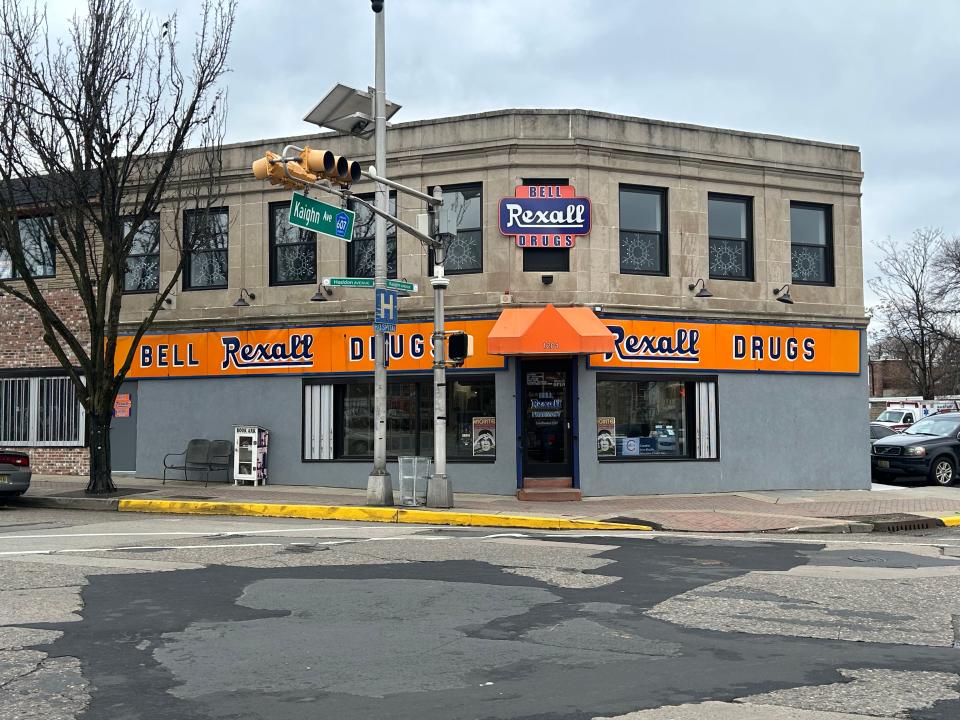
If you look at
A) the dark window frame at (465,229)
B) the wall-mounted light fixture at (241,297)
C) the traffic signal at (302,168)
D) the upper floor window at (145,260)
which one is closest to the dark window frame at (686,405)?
the dark window frame at (465,229)

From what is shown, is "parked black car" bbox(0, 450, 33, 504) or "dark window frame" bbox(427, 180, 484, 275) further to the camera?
"dark window frame" bbox(427, 180, 484, 275)

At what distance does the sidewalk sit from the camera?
597 inches

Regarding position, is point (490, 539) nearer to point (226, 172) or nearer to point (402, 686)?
point (402, 686)

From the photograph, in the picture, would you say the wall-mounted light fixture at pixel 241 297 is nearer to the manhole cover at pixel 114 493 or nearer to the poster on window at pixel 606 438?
the manhole cover at pixel 114 493

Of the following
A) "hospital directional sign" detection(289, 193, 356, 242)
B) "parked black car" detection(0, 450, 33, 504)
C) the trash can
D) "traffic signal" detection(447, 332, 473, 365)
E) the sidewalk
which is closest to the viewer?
"hospital directional sign" detection(289, 193, 356, 242)

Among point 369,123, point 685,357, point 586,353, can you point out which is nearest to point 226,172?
point 369,123

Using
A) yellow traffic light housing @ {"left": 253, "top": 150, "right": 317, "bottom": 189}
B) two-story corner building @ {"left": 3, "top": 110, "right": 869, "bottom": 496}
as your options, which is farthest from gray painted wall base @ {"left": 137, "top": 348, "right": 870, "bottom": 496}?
yellow traffic light housing @ {"left": 253, "top": 150, "right": 317, "bottom": 189}

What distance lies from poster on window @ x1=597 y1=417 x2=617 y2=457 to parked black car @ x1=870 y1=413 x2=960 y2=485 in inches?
300

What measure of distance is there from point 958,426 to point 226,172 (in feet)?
61.2

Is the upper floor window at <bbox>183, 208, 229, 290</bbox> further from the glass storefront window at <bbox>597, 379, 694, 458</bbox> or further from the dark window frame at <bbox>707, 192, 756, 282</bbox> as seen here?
the dark window frame at <bbox>707, 192, 756, 282</bbox>

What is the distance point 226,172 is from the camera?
21031mm

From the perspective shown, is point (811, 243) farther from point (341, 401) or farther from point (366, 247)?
point (341, 401)

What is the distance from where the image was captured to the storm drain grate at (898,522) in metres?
15.3

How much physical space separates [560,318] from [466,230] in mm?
3144
